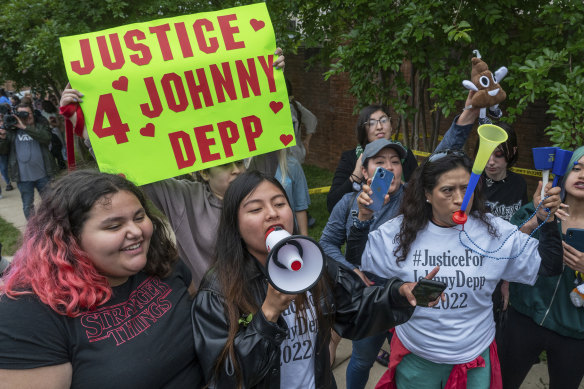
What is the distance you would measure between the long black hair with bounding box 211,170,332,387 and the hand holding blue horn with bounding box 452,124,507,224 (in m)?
0.69

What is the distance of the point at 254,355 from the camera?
1.38 metres

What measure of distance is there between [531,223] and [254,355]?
1612 mm

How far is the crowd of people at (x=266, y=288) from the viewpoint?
4.48ft

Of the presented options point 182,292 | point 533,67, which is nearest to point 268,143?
point 182,292

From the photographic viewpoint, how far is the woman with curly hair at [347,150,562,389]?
2047 millimetres

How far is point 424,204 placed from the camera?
2174 millimetres

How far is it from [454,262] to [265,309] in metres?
1.07

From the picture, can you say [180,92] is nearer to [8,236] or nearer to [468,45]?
[468,45]

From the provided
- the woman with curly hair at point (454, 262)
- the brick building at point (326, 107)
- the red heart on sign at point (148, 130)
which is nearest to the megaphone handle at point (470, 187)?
the woman with curly hair at point (454, 262)

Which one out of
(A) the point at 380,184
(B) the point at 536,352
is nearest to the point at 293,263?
(A) the point at 380,184

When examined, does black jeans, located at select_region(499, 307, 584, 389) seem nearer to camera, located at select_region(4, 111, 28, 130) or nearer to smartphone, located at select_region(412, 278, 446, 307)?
smartphone, located at select_region(412, 278, 446, 307)

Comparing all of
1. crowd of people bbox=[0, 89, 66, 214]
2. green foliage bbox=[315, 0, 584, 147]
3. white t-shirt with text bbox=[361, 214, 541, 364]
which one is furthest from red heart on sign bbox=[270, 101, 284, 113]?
crowd of people bbox=[0, 89, 66, 214]

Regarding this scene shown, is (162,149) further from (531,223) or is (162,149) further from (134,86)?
(531,223)

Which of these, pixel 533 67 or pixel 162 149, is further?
pixel 533 67
